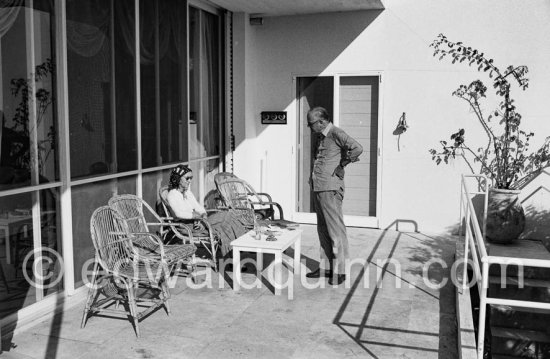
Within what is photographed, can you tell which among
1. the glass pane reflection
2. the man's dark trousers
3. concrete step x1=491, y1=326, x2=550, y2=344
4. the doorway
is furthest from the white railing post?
the doorway

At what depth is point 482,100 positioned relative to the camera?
7703 millimetres

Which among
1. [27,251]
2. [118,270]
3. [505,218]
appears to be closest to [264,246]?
[118,270]

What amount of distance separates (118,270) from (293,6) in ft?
15.3

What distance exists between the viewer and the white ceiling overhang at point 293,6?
24.6ft

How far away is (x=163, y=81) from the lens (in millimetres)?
6395

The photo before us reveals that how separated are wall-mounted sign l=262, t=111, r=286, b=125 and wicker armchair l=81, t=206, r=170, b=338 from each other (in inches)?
157

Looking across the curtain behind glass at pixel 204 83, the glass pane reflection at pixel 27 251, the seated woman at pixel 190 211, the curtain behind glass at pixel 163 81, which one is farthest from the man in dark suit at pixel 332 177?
the glass pane reflection at pixel 27 251

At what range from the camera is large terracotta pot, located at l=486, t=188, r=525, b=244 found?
274 inches

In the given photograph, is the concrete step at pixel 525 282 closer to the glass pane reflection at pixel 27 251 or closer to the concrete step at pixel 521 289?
the concrete step at pixel 521 289

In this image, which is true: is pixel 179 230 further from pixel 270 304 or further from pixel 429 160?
pixel 429 160

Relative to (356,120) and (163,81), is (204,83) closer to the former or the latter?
(163,81)

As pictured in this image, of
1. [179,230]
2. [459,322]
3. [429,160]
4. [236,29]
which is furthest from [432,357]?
[236,29]

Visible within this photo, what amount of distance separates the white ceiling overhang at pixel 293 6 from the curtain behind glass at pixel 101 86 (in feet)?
7.36

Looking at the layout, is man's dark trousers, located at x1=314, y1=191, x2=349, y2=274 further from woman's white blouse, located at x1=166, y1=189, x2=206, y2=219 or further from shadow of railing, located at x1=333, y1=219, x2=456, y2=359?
woman's white blouse, located at x1=166, y1=189, x2=206, y2=219
